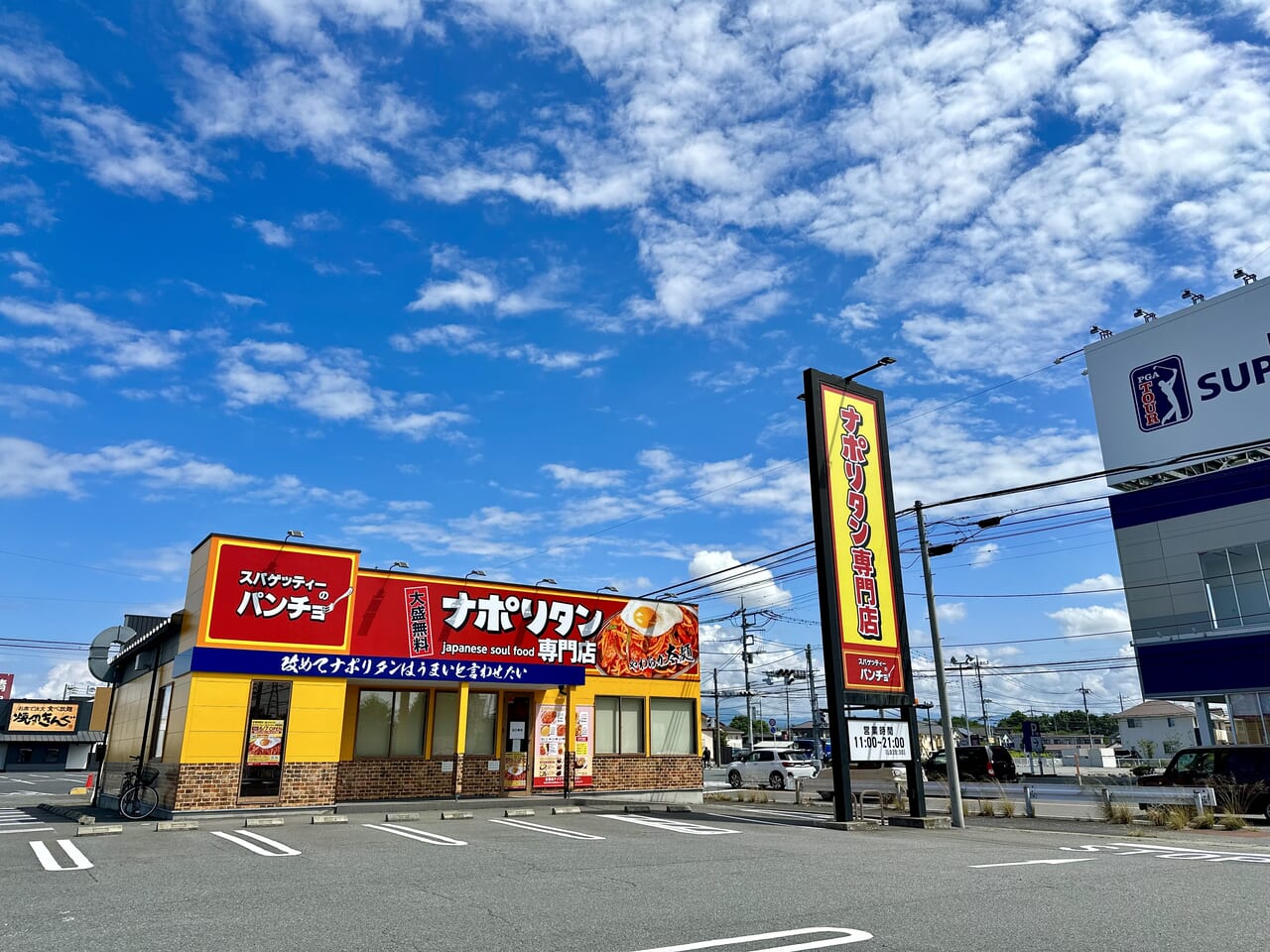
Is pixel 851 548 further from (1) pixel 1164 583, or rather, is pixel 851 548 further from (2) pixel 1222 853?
(1) pixel 1164 583

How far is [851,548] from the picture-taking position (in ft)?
65.8

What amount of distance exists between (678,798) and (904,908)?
17.8m

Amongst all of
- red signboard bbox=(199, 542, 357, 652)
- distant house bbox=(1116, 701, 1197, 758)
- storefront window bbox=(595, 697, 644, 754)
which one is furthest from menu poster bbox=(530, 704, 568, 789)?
distant house bbox=(1116, 701, 1197, 758)

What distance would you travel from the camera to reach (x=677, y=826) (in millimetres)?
16969

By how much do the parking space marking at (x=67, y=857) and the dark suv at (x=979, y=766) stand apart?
30848 millimetres

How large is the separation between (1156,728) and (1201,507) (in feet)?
135

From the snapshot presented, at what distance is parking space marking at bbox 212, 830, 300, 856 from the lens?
12.1 metres

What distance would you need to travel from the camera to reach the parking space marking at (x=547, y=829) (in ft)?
48.2

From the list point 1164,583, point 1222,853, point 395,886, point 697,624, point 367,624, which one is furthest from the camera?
point 1164,583

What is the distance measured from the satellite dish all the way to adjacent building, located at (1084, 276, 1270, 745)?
3485cm

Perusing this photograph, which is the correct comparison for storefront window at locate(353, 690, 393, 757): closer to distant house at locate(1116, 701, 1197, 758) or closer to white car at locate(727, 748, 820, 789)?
white car at locate(727, 748, 820, 789)

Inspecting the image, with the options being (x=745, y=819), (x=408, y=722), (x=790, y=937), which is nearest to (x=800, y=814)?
(x=745, y=819)

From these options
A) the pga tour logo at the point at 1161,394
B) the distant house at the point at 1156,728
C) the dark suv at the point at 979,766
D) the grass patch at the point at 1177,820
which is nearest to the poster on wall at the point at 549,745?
the grass patch at the point at 1177,820

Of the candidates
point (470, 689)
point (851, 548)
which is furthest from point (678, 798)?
A: point (851, 548)
